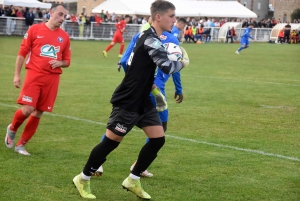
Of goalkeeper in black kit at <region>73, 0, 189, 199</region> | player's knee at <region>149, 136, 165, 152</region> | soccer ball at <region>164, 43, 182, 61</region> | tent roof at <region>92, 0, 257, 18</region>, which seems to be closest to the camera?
goalkeeper in black kit at <region>73, 0, 189, 199</region>

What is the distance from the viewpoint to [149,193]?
6.56 metres

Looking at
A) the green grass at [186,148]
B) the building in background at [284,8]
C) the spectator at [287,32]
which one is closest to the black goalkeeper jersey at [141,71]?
the green grass at [186,148]

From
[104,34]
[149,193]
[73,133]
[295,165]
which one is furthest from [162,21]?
[104,34]

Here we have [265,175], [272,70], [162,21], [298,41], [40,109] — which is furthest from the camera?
[298,41]

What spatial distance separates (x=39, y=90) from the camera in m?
7.84

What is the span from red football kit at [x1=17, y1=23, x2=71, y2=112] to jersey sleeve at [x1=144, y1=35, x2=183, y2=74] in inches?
97.5

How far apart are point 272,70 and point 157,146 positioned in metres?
18.3

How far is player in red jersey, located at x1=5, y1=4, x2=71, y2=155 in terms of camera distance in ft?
25.6

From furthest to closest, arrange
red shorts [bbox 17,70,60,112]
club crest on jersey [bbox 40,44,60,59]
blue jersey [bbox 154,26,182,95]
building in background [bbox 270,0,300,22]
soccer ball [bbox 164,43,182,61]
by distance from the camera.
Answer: building in background [bbox 270,0,300,22] < club crest on jersey [bbox 40,44,60,59] < red shorts [bbox 17,70,60,112] < blue jersey [bbox 154,26,182,95] < soccer ball [bbox 164,43,182,61]

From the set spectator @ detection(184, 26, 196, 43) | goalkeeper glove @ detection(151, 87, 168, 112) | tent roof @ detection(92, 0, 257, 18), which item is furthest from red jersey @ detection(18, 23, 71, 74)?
tent roof @ detection(92, 0, 257, 18)

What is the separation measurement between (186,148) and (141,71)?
3.24 meters

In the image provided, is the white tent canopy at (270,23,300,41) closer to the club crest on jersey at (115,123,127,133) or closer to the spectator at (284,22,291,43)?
the spectator at (284,22,291,43)

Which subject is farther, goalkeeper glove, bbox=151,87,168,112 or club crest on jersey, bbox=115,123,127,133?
goalkeeper glove, bbox=151,87,168,112

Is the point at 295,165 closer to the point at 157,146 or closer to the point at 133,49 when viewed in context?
the point at 157,146
